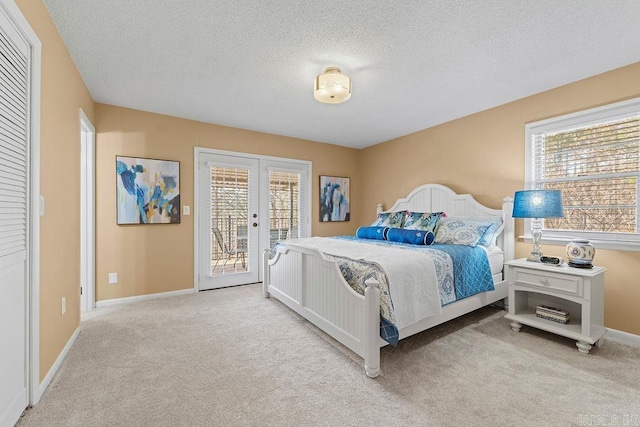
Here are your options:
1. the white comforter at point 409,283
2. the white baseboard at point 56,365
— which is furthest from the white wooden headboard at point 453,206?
the white baseboard at point 56,365

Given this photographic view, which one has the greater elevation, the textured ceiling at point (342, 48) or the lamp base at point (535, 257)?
the textured ceiling at point (342, 48)

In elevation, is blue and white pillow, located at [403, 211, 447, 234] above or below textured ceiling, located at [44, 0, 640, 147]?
below

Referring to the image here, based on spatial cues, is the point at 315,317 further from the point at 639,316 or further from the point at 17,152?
the point at 639,316

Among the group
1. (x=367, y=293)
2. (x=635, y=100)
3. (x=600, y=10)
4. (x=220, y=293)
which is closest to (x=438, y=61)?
(x=600, y=10)

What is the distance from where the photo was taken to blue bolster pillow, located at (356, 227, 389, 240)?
3.56 meters

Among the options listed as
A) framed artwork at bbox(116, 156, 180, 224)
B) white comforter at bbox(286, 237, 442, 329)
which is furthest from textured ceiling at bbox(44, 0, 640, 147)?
white comforter at bbox(286, 237, 442, 329)

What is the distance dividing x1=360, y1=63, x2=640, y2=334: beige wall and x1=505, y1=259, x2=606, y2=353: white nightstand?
0.91 feet

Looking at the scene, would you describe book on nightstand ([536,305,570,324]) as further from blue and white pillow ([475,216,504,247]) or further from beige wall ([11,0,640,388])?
blue and white pillow ([475,216,504,247])

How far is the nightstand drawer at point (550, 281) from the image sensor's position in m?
2.29

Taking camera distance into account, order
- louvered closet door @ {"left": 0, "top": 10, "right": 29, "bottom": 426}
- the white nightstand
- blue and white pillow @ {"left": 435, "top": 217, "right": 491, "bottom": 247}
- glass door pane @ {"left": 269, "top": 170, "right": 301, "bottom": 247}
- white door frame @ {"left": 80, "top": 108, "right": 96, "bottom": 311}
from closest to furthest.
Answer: louvered closet door @ {"left": 0, "top": 10, "right": 29, "bottom": 426}
the white nightstand
blue and white pillow @ {"left": 435, "top": 217, "right": 491, "bottom": 247}
white door frame @ {"left": 80, "top": 108, "right": 96, "bottom": 311}
glass door pane @ {"left": 269, "top": 170, "right": 301, "bottom": 247}

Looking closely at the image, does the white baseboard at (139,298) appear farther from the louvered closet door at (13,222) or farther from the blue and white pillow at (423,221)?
the blue and white pillow at (423,221)

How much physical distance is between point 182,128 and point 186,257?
175cm

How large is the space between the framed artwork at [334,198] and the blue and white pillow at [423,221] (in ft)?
5.51

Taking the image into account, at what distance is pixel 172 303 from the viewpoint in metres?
3.40
